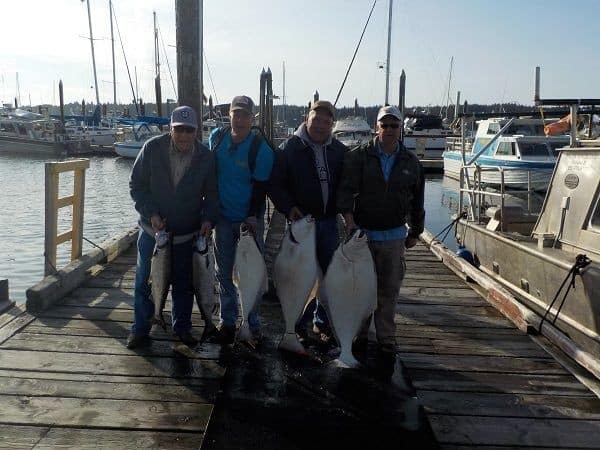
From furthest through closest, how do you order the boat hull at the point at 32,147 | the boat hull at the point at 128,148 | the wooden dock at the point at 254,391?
the boat hull at the point at 32,147, the boat hull at the point at 128,148, the wooden dock at the point at 254,391

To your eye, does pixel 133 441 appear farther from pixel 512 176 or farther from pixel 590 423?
pixel 512 176

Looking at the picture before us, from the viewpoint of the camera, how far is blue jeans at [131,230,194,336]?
429cm

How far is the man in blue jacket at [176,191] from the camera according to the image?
4117 mm

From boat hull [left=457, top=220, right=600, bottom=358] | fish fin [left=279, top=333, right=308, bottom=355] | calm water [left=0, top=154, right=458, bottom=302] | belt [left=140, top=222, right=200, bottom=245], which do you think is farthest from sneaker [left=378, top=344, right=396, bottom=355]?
calm water [left=0, top=154, right=458, bottom=302]

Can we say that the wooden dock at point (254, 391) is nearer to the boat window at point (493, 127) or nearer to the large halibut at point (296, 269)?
the large halibut at point (296, 269)

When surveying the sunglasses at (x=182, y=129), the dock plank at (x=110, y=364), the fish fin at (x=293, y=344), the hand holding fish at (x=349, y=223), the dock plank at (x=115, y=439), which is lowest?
the dock plank at (x=115, y=439)

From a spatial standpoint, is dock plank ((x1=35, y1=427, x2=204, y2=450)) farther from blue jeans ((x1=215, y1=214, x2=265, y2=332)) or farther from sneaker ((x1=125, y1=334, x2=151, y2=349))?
blue jeans ((x1=215, y1=214, x2=265, y2=332))

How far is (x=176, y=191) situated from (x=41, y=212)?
1649 centimetres

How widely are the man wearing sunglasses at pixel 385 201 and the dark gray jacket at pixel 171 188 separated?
1.01 meters

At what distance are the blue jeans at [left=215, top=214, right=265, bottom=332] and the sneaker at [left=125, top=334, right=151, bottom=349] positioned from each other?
0.63m

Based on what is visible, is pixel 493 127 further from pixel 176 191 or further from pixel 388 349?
pixel 176 191

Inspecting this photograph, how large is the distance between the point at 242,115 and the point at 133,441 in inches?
91.5

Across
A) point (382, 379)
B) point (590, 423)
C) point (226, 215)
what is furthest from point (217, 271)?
point (590, 423)

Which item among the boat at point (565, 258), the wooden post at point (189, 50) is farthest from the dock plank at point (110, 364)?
the boat at point (565, 258)
